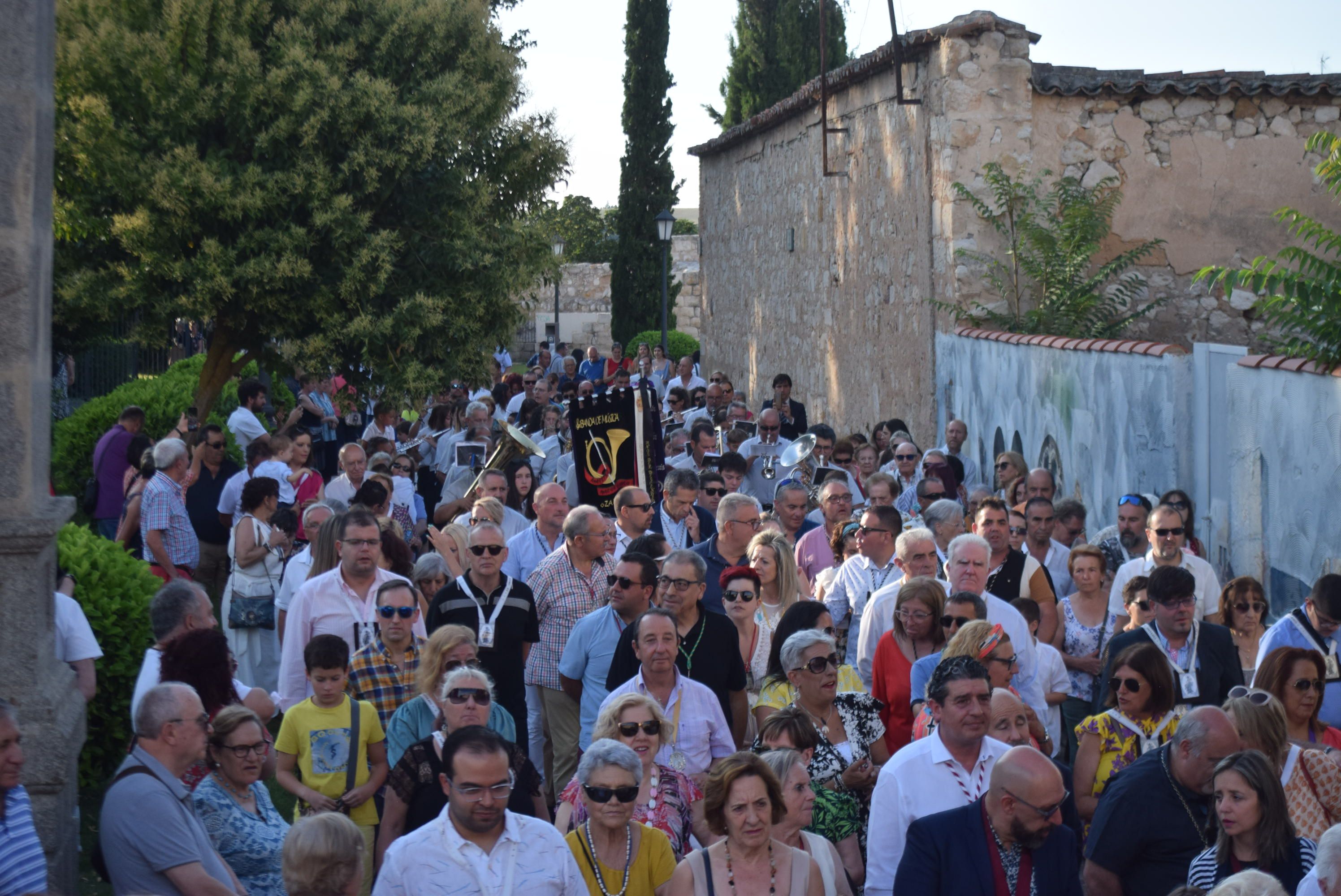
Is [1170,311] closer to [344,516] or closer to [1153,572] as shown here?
[1153,572]

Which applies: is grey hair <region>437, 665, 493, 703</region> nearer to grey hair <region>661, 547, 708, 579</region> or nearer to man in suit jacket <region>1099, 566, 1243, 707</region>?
grey hair <region>661, 547, 708, 579</region>

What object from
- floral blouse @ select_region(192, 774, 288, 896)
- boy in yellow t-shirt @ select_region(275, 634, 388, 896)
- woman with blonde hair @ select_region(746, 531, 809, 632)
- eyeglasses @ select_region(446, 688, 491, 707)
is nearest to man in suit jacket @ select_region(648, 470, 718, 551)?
woman with blonde hair @ select_region(746, 531, 809, 632)

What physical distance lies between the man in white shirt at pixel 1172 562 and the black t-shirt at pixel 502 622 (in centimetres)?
313

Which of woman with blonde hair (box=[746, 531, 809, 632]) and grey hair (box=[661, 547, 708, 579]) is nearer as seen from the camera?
grey hair (box=[661, 547, 708, 579])

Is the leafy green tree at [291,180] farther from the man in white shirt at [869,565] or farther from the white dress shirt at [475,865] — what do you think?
the white dress shirt at [475,865]

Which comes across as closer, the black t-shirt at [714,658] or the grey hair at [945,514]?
the black t-shirt at [714,658]

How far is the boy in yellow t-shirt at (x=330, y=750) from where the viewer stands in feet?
19.9

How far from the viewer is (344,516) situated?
7.54 meters

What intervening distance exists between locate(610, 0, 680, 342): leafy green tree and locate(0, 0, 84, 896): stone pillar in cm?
3123

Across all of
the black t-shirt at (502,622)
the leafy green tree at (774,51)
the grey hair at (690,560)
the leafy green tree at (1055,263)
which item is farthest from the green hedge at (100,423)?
the leafy green tree at (774,51)

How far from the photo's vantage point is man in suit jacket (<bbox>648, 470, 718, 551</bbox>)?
31.7 ft

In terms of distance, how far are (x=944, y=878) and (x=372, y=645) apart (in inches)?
126

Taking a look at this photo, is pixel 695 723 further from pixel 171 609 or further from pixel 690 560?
pixel 171 609

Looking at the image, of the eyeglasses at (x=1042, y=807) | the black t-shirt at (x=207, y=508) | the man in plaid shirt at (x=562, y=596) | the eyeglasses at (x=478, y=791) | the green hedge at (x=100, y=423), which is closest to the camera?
the eyeglasses at (x=1042, y=807)
